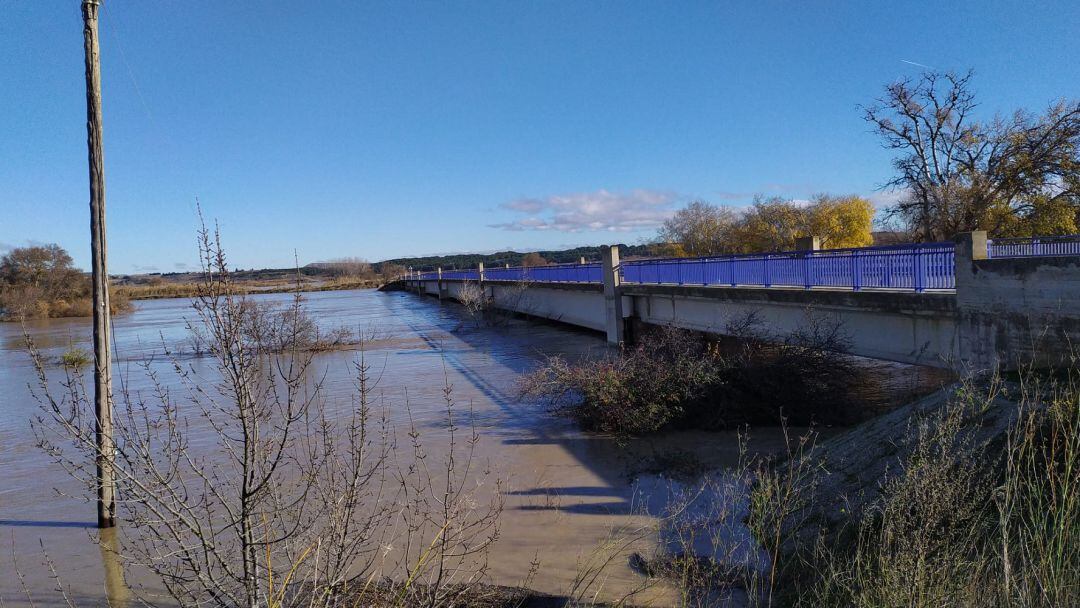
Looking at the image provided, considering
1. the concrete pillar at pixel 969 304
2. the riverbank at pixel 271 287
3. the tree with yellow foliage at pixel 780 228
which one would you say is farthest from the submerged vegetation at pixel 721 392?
the riverbank at pixel 271 287

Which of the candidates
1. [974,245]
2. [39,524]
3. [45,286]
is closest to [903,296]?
[974,245]

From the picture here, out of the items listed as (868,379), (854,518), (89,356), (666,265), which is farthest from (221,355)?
(89,356)

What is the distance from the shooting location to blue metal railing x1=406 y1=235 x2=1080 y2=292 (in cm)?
1009

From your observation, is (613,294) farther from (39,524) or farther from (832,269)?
(39,524)

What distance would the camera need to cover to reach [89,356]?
82.2ft

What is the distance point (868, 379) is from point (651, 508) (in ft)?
28.8

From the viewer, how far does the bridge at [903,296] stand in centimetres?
817

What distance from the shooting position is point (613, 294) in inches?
841

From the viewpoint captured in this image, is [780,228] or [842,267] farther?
[780,228]

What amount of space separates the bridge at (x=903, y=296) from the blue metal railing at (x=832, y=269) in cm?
2

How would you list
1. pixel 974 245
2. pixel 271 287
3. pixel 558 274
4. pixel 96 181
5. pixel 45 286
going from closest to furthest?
pixel 96 181 → pixel 974 245 → pixel 558 274 → pixel 45 286 → pixel 271 287

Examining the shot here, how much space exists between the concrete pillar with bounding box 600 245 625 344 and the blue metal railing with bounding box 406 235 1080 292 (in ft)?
1.05

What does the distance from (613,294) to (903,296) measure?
37.8 feet

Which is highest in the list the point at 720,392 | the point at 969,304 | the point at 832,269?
the point at 832,269
